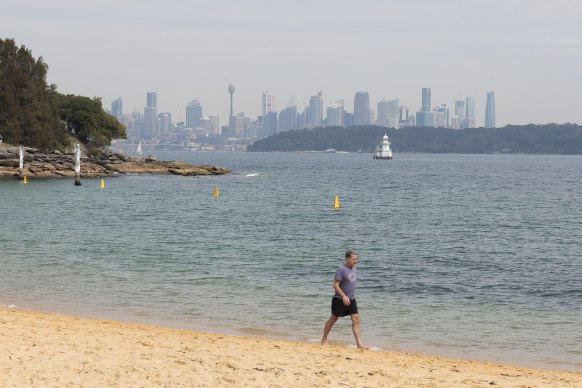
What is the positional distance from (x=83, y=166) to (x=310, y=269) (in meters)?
82.1

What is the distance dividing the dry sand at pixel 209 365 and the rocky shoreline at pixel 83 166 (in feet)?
268

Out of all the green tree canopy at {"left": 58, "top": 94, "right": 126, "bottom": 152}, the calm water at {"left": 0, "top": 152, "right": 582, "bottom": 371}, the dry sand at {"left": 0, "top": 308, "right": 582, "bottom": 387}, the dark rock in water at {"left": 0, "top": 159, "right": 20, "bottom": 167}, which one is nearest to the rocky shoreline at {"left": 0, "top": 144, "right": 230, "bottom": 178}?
the dark rock in water at {"left": 0, "top": 159, "right": 20, "bottom": 167}

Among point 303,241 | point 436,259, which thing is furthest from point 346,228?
point 436,259

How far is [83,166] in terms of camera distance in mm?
108500

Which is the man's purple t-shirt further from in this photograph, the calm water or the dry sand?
the calm water

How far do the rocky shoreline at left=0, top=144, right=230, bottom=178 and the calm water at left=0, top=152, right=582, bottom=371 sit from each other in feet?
108

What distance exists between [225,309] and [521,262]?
16.1 meters

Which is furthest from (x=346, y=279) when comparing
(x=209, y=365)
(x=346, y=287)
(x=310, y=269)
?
(x=310, y=269)

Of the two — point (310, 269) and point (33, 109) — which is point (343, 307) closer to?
point (310, 269)

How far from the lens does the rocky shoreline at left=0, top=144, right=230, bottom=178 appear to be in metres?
98.1

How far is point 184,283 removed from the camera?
90.0 ft

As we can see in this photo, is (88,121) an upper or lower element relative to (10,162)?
upper

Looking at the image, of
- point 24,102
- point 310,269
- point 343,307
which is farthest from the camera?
point 24,102

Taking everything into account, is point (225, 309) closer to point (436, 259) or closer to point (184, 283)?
point (184, 283)
